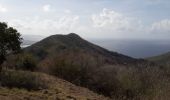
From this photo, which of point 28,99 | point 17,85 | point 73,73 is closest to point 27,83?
point 17,85

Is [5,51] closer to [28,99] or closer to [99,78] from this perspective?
[28,99]

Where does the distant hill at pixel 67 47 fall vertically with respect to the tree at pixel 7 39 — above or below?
above

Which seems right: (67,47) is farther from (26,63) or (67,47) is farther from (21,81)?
(21,81)

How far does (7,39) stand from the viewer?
25281 mm

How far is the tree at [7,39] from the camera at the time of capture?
2508 centimetres

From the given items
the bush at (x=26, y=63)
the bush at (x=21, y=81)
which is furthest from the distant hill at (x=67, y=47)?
the bush at (x=21, y=81)

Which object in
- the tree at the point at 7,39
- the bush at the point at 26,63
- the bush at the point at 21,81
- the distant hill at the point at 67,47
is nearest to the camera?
the bush at the point at 21,81

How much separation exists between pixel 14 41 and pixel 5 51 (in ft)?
3.26

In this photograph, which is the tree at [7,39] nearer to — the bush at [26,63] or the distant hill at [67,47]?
the bush at [26,63]

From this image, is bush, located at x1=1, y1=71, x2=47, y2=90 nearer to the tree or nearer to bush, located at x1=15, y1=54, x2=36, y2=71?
the tree

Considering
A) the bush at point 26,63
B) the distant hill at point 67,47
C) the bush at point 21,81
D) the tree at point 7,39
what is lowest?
the bush at point 21,81

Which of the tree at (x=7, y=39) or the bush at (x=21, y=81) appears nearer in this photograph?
the bush at (x=21, y=81)

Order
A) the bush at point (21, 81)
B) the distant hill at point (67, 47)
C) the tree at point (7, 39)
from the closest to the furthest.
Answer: the bush at point (21, 81) → the tree at point (7, 39) → the distant hill at point (67, 47)

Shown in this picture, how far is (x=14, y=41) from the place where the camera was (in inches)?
1013
